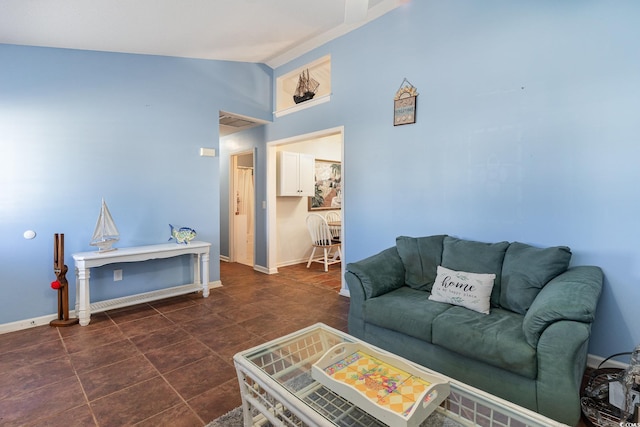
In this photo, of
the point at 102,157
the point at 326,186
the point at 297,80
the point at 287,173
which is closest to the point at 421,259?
the point at 287,173

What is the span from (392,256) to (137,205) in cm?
286

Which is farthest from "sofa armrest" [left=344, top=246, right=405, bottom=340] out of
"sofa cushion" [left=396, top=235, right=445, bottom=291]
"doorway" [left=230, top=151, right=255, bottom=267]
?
"doorway" [left=230, top=151, right=255, bottom=267]

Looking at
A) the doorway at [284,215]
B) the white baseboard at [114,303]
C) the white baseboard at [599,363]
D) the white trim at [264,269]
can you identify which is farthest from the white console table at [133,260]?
the white baseboard at [599,363]

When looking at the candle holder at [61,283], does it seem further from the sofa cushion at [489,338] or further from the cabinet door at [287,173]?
the sofa cushion at [489,338]

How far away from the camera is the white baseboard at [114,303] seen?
9.46 ft

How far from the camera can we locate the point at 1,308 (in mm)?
2830

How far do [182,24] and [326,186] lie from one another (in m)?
3.65

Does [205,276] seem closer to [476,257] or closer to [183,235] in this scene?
[183,235]

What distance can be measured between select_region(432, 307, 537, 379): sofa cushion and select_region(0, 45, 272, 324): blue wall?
3.17 m

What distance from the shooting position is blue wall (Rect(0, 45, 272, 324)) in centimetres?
285

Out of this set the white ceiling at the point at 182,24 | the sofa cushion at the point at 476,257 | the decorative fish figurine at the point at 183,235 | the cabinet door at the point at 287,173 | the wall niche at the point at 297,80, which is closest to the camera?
the sofa cushion at the point at 476,257

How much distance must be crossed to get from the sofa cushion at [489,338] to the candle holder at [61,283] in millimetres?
3267

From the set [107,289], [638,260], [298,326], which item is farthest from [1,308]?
[638,260]

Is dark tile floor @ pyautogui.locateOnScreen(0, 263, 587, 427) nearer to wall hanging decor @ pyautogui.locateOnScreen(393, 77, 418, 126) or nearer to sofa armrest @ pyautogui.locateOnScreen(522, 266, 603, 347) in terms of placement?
sofa armrest @ pyautogui.locateOnScreen(522, 266, 603, 347)
